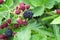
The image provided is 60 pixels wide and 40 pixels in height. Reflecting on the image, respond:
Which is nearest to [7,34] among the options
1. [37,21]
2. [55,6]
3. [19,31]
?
[19,31]

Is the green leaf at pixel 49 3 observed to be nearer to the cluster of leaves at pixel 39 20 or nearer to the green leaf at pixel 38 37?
the cluster of leaves at pixel 39 20

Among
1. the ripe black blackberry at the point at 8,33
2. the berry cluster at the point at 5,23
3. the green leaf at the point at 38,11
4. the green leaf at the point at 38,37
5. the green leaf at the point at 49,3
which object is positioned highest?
the green leaf at the point at 49,3

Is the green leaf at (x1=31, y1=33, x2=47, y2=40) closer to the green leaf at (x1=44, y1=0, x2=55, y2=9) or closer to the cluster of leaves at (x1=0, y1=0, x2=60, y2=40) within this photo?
the cluster of leaves at (x1=0, y1=0, x2=60, y2=40)

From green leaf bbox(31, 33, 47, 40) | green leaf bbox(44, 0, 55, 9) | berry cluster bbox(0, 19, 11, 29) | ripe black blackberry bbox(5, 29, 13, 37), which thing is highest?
green leaf bbox(44, 0, 55, 9)

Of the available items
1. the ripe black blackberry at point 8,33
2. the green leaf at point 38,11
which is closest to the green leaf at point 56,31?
the green leaf at point 38,11

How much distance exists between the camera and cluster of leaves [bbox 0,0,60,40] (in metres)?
0.94

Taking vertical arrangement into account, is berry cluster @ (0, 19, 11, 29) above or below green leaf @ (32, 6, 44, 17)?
below

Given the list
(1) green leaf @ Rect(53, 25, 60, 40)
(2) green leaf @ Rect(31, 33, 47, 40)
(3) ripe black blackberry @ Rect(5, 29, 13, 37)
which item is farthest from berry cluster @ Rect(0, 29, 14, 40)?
(1) green leaf @ Rect(53, 25, 60, 40)

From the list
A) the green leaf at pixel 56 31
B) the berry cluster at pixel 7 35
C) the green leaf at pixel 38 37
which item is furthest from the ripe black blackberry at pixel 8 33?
the green leaf at pixel 56 31

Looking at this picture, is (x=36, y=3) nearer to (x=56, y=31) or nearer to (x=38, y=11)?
(x=38, y=11)

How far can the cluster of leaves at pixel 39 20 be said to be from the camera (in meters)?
0.94

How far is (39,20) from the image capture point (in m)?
1.07

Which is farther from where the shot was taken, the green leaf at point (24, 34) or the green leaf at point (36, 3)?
the green leaf at point (36, 3)

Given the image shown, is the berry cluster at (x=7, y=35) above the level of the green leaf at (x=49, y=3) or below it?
below
